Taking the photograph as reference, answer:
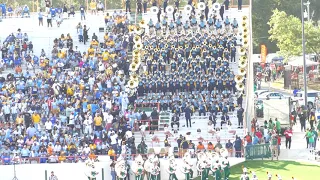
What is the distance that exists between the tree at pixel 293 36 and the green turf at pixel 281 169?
21.0 m

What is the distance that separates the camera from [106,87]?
142 feet

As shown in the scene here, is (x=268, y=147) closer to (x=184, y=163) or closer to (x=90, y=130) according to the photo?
(x=184, y=163)

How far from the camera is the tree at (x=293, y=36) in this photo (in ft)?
192

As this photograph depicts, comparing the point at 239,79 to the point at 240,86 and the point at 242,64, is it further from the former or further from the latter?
the point at 242,64

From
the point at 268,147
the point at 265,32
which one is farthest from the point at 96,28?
the point at 265,32

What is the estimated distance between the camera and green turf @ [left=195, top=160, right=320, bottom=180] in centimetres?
3619

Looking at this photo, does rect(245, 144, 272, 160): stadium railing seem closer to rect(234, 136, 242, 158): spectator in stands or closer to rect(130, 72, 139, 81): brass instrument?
rect(234, 136, 242, 158): spectator in stands

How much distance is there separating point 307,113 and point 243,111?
503 centimetres

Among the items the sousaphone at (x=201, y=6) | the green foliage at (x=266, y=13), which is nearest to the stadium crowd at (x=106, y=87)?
the sousaphone at (x=201, y=6)

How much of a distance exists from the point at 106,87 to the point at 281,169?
31.5 ft

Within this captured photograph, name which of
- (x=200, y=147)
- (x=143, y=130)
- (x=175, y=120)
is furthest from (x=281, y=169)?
(x=143, y=130)

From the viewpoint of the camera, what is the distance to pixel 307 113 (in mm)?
44375

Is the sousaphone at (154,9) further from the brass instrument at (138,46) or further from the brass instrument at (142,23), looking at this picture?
the brass instrument at (138,46)

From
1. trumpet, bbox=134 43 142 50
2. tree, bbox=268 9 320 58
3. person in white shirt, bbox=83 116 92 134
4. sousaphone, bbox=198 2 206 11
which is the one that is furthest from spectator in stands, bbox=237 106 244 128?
tree, bbox=268 9 320 58
